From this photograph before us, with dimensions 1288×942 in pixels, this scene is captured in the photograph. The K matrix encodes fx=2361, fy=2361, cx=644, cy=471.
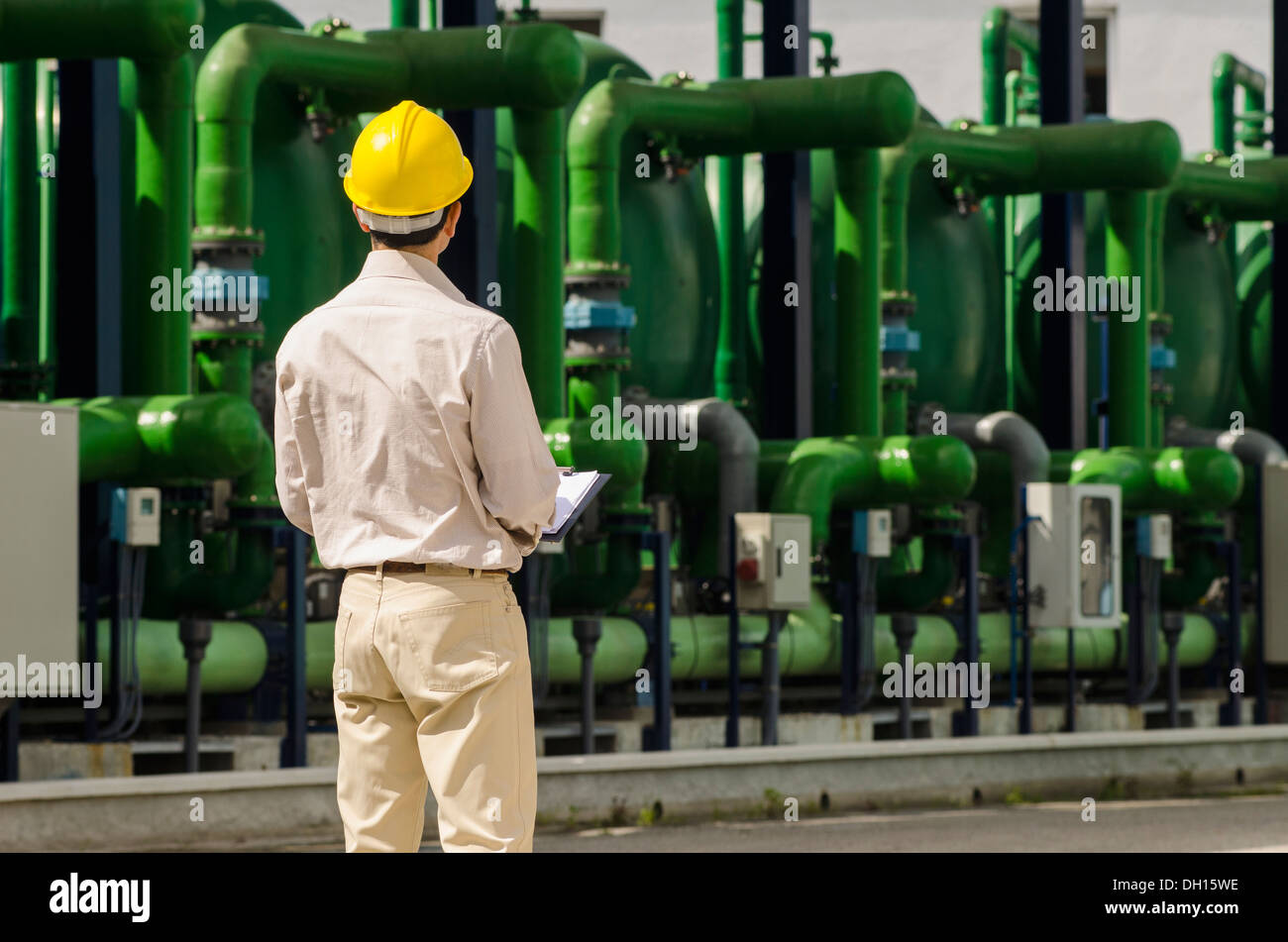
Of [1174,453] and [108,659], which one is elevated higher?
[1174,453]

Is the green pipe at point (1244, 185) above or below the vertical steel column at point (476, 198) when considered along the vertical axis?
above

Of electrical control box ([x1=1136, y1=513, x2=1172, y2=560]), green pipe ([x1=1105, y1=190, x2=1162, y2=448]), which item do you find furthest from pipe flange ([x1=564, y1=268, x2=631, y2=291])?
electrical control box ([x1=1136, y1=513, x2=1172, y2=560])

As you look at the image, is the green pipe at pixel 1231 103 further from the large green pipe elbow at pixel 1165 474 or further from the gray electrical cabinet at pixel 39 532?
the gray electrical cabinet at pixel 39 532

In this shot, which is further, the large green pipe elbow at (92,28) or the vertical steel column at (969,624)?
the vertical steel column at (969,624)

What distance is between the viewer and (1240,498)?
1533 centimetres

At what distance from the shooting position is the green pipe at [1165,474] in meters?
13.9

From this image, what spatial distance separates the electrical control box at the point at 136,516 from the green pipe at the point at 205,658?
1.38ft

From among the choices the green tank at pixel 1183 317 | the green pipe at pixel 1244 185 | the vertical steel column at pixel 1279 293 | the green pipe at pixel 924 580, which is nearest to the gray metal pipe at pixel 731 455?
the green pipe at pixel 924 580

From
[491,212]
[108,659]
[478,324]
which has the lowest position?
[108,659]

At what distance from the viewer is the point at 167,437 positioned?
9.53 m
